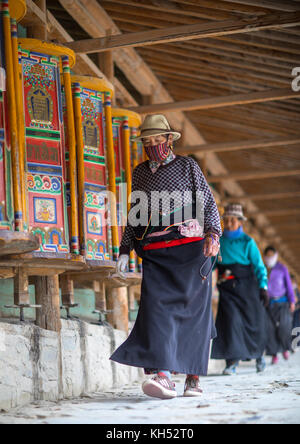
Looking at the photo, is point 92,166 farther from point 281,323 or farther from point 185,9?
point 281,323

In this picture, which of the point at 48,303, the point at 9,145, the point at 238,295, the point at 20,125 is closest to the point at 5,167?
the point at 9,145

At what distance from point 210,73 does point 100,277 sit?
3969 mm

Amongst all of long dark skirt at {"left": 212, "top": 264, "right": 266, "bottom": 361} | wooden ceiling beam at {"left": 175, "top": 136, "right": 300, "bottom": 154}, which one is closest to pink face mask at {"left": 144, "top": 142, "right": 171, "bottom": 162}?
long dark skirt at {"left": 212, "top": 264, "right": 266, "bottom": 361}

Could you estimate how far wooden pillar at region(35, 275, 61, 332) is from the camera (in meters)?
5.99

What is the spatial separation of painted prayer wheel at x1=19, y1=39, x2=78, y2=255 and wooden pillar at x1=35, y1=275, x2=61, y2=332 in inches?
17.0

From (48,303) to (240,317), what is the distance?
126 inches

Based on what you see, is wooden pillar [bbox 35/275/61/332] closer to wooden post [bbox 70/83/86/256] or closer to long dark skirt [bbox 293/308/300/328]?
wooden post [bbox 70/83/86/256]

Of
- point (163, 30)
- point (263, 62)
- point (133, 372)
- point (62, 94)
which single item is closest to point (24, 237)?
point (62, 94)

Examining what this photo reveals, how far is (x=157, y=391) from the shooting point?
201 inches

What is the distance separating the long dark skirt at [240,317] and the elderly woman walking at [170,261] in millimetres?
2976

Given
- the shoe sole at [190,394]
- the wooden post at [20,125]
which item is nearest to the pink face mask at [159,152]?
the wooden post at [20,125]

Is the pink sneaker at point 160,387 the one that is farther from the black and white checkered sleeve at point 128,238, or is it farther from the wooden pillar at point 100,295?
the wooden pillar at point 100,295

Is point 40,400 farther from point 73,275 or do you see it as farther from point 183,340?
point 73,275

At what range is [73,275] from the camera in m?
6.89
